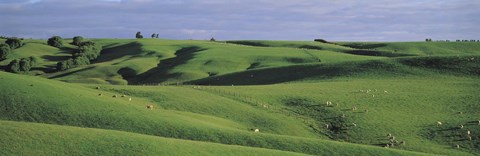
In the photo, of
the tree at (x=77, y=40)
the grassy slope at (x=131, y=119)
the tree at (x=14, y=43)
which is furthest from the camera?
the tree at (x=77, y=40)

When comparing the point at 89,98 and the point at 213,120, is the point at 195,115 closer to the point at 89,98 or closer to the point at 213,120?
the point at 213,120

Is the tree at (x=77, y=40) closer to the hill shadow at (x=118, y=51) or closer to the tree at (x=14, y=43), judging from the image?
A: the hill shadow at (x=118, y=51)

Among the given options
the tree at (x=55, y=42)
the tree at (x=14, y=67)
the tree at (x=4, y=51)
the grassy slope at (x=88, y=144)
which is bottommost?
the tree at (x=14, y=67)

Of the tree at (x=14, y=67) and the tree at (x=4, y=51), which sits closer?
the tree at (x=14, y=67)

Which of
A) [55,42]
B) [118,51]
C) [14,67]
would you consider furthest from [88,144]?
[55,42]

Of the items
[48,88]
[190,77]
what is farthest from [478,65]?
[48,88]

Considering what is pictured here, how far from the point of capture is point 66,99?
44.2 meters

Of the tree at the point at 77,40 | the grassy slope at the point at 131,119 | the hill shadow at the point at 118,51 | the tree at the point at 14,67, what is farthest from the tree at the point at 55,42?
the grassy slope at the point at 131,119

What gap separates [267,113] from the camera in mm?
50750

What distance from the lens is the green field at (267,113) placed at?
108 ft

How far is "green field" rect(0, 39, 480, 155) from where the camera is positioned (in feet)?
108

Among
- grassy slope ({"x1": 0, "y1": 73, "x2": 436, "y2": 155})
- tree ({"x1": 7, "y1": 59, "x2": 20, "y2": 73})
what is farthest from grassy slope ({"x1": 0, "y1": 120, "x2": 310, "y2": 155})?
tree ({"x1": 7, "y1": 59, "x2": 20, "y2": 73})

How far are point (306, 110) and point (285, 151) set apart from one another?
18298mm

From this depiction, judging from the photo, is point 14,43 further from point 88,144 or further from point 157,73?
point 88,144
